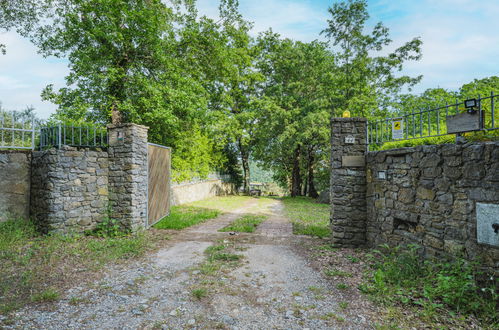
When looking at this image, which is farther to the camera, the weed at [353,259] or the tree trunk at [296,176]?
the tree trunk at [296,176]

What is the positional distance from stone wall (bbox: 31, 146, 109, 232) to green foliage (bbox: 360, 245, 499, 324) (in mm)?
5963

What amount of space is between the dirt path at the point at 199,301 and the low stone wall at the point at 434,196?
67.0 inches

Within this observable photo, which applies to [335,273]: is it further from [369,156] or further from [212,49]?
[212,49]

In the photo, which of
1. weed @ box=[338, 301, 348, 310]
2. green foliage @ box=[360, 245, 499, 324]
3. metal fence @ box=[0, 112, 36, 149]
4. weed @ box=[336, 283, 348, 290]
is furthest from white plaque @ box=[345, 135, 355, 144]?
metal fence @ box=[0, 112, 36, 149]

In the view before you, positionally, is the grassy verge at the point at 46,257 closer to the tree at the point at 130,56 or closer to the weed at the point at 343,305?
the weed at the point at 343,305

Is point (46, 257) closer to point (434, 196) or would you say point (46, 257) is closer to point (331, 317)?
point (331, 317)

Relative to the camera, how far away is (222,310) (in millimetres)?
2859

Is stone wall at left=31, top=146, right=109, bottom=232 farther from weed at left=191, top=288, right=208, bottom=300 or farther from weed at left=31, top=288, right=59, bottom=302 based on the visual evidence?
weed at left=191, top=288, right=208, bottom=300

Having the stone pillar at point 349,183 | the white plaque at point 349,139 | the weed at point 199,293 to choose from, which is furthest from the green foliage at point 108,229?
the white plaque at point 349,139

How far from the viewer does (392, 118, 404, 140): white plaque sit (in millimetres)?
4465

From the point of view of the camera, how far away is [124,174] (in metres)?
5.95

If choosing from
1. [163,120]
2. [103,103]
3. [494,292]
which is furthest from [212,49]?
[494,292]

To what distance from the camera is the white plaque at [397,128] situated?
4465 mm

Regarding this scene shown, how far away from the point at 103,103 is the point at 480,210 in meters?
11.8
